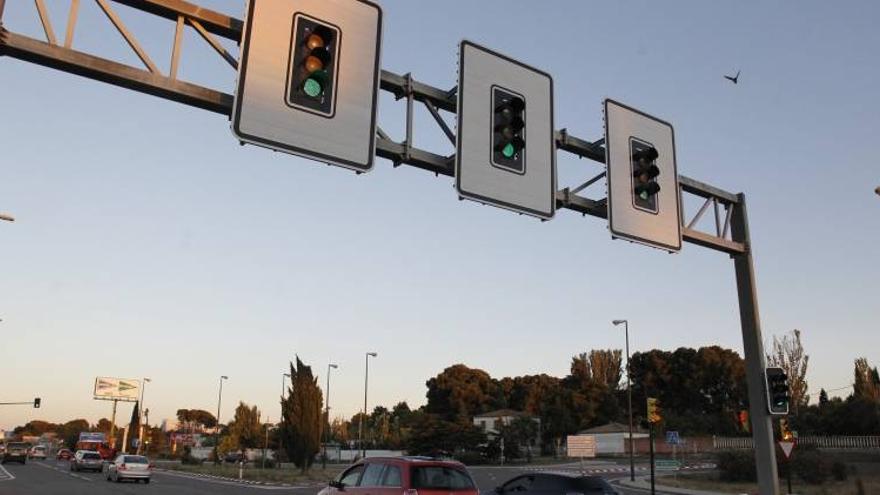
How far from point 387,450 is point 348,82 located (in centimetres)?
7676

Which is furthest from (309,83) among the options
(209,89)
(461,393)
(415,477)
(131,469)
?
(461,393)

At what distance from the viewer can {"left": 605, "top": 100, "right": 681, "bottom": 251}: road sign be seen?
11.5m

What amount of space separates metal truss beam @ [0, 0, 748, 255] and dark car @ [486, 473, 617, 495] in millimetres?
8065

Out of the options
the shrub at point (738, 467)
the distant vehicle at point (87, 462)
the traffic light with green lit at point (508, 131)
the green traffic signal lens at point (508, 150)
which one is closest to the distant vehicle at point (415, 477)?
the traffic light with green lit at point (508, 131)

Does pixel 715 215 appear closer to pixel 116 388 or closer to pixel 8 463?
pixel 8 463

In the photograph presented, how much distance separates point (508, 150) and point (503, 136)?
0.21 m

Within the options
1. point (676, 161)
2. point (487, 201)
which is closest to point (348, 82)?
point (487, 201)

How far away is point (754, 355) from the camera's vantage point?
44.7 ft

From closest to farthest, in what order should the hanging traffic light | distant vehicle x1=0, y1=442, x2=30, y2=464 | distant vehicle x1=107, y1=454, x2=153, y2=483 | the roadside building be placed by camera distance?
1. the hanging traffic light
2. distant vehicle x1=107, y1=454, x2=153, y2=483
3. distant vehicle x1=0, y1=442, x2=30, y2=464
4. the roadside building

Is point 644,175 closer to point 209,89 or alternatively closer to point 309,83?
point 309,83

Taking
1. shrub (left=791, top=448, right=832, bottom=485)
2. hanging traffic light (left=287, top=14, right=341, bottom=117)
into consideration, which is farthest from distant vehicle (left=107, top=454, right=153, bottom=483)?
shrub (left=791, top=448, right=832, bottom=485)

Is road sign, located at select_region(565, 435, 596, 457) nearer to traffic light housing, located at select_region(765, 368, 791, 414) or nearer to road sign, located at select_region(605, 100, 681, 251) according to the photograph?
traffic light housing, located at select_region(765, 368, 791, 414)

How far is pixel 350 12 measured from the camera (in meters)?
9.08

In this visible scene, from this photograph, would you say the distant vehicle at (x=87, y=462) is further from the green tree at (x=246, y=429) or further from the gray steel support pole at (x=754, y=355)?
the gray steel support pole at (x=754, y=355)
